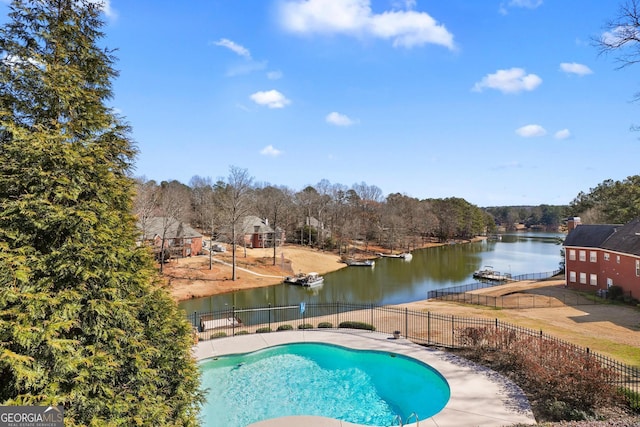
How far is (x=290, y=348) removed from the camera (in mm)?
17391

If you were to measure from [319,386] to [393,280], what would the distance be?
103ft

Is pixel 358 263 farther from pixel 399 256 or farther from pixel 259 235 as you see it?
pixel 259 235

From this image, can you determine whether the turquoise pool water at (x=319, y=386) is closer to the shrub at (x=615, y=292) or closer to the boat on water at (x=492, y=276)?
the shrub at (x=615, y=292)

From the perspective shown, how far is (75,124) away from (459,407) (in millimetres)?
12513

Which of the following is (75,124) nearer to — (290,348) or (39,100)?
(39,100)

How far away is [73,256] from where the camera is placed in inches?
205

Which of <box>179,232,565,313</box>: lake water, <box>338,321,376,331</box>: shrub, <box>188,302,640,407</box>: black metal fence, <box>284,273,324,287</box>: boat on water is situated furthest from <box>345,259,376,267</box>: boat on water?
<box>338,321,376,331</box>: shrub

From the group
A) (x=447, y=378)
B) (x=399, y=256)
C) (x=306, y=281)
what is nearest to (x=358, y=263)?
(x=399, y=256)

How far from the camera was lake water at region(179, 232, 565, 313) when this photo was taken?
34.2m

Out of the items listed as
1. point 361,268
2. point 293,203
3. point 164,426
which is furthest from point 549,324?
point 293,203

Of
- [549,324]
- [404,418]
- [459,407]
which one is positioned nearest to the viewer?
[459,407]

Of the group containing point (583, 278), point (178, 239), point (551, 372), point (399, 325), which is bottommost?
point (399, 325)

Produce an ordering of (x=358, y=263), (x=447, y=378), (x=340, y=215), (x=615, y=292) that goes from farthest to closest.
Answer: (x=340, y=215) < (x=358, y=263) < (x=615, y=292) < (x=447, y=378)

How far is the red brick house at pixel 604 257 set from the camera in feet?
88.9
